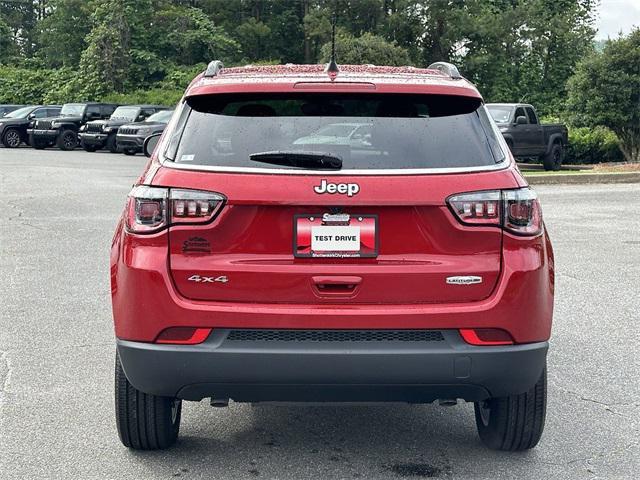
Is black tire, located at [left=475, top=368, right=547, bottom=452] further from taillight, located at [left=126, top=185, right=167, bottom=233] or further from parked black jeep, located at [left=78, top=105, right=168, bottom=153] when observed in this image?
parked black jeep, located at [left=78, top=105, right=168, bottom=153]

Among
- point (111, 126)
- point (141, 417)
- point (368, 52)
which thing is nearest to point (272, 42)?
point (368, 52)

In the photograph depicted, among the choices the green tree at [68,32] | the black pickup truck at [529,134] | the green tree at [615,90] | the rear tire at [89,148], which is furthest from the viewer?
the green tree at [68,32]

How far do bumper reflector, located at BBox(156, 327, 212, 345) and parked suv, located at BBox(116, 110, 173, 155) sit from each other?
96.0 feet

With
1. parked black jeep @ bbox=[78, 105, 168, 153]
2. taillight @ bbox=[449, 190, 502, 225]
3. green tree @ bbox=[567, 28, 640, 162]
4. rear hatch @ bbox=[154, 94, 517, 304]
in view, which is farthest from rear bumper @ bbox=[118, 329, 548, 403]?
parked black jeep @ bbox=[78, 105, 168, 153]

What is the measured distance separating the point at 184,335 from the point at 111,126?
3298cm

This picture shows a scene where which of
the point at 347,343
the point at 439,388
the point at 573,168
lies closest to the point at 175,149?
the point at 347,343

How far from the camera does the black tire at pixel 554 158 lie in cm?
2570

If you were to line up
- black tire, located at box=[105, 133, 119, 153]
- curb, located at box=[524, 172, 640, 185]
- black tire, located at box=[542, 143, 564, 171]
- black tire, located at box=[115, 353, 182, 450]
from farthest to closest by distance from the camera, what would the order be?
black tire, located at box=[105, 133, 119, 153]
black tire, located at box=[542, 143, 564, 171]
curb, located at box=[524, 172, 640, 185]
black tire, located at box=[115, 353, 182, 450]

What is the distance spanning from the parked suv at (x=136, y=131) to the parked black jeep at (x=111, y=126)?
1256mm

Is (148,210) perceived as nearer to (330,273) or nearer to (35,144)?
(330,273)

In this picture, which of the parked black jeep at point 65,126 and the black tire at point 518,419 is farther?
the parked black jeep at point 65,126

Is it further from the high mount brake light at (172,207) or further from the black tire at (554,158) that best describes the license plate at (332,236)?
the black tire at (554,158)

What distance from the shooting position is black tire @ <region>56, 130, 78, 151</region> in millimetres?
37844

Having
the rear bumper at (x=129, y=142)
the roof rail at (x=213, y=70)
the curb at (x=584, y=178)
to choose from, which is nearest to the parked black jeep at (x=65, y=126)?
the rear bumper at (x=129, y=142)
